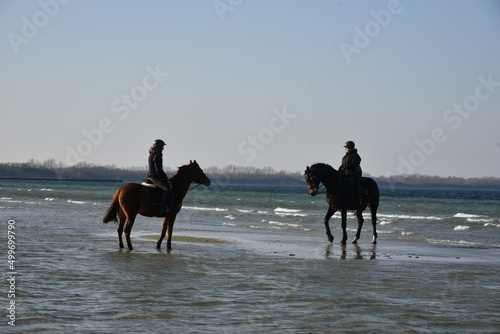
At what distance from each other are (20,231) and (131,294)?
11760mm

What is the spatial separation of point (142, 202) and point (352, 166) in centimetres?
605

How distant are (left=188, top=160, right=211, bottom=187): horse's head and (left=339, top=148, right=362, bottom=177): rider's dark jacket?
4.34m

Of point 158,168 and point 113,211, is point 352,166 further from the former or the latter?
point 113,211

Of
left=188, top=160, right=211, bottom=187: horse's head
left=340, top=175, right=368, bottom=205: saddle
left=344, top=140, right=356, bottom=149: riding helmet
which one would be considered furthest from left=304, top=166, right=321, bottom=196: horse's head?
left=188, top=160, right=211, bottom=187: horse's head

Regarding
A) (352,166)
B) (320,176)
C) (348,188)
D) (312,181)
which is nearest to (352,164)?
(352,166)

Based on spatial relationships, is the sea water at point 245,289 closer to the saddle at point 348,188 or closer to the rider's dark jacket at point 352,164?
the saddle at point 348,188

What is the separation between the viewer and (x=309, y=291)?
8.85 metres

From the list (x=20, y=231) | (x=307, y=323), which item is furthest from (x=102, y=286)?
(x=20, y=231)

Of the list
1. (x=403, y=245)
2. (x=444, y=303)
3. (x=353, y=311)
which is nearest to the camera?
(x=353, y=311)

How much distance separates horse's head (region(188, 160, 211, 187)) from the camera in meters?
14.7

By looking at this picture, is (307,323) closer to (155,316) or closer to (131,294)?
(155,316)

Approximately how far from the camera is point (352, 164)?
56.2ft

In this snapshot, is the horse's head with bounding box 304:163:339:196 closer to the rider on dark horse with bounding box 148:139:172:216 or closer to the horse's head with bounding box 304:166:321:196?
the horse's head with bounding box 304:166:321:196

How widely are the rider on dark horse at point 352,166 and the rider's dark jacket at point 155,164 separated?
545 centimetres
